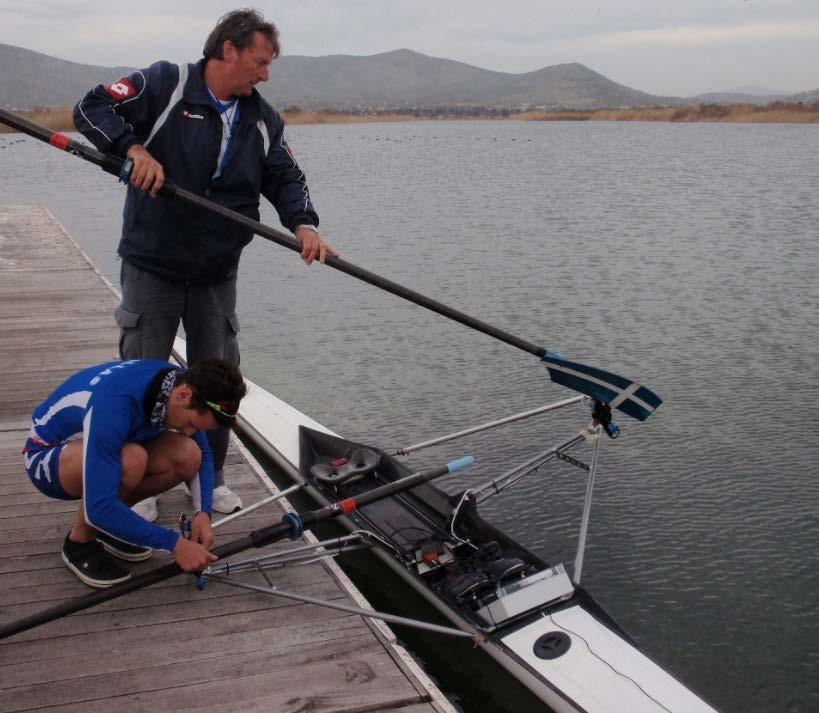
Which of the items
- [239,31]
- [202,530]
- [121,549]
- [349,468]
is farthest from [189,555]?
[349,468]

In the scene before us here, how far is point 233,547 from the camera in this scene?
3.94 metres

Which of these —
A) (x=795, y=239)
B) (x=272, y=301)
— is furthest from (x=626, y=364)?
(x=795, y=239)

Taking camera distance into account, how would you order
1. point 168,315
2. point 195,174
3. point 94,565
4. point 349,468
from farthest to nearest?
point 349,468
point 168,315
point 195,174
point 94,565

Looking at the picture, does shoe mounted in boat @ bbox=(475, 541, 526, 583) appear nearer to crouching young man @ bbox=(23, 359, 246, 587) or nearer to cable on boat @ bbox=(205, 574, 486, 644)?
cable on boat @ bbox=(205, 574, 486, 644)

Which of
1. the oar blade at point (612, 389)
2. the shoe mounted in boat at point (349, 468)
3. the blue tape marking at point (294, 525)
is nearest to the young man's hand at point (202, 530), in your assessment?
the blue tape marking at point (294, 525)

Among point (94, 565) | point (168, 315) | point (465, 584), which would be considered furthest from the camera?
point (465, 584)

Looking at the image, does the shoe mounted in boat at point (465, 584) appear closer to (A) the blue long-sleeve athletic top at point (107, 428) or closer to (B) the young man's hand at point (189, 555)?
(B) the young man's hand at point (189, 555)

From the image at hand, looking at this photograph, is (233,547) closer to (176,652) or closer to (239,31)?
(176,652)

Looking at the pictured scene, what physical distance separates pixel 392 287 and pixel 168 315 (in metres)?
1.33

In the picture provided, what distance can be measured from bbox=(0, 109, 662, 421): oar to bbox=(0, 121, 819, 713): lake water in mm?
1877

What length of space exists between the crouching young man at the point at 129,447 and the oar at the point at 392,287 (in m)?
0.93

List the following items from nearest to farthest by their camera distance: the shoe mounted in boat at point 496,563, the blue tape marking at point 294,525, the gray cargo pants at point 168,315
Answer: the blue tape marking at point 294,525 < the gray cargo pants at point 168,315 < the shoe mounted in boat at point 496,563

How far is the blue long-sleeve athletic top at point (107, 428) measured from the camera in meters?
3.60

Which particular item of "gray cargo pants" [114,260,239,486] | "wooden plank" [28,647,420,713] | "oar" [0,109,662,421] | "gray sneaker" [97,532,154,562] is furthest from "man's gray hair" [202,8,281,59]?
"wooden plank" [28,647,420,713]
